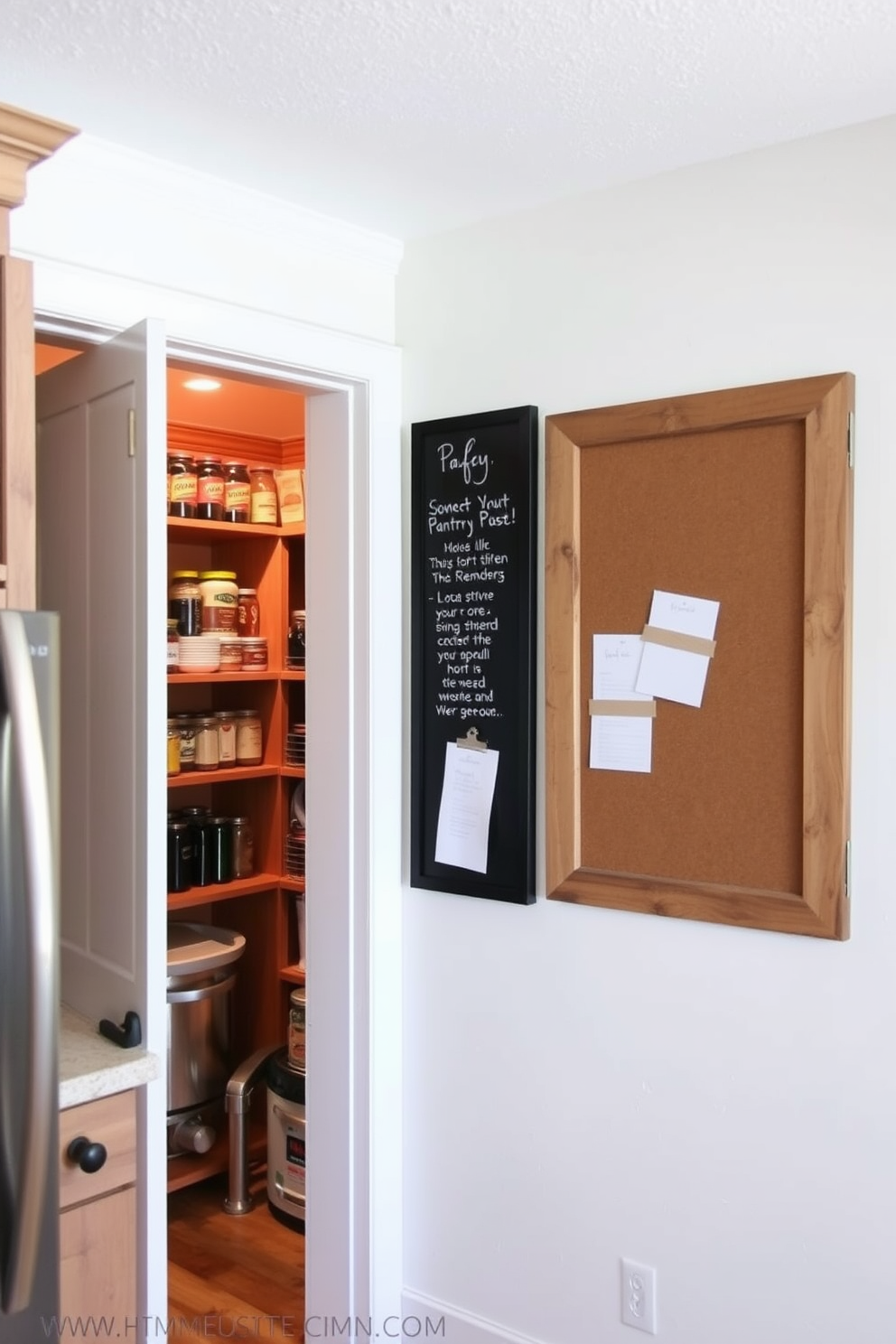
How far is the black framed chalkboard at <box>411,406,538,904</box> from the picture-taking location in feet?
7.68

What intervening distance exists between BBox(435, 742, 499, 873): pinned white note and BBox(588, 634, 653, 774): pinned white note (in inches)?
9.7

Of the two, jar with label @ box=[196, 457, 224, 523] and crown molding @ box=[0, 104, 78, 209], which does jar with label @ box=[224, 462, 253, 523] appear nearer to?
jar with label @ box=[196, 457, 224, 523]

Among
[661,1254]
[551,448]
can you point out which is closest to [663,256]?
[551,448]

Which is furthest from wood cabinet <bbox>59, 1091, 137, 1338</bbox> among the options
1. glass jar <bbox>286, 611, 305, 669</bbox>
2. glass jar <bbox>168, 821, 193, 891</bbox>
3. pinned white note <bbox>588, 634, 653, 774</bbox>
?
glass jar <bbox>286, 611, 305, 669</bbox>

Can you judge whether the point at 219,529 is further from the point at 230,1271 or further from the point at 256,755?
the point at 230,1271

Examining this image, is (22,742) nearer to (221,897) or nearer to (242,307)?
(242,307)

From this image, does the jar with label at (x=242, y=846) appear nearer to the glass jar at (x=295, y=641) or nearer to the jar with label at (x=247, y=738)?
the jar with label at (x=247, y=738)

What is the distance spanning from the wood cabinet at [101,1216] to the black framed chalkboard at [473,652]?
2.88ft

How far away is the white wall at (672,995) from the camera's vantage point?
6.38 ft

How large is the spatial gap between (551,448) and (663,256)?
0.41 metres

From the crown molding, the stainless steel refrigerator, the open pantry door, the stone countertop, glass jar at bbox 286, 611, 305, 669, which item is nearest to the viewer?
the stainless steel refrigerator

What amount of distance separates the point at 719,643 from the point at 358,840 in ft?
2.96

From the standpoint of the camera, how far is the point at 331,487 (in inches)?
101

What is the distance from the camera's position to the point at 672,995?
7.16 ft
